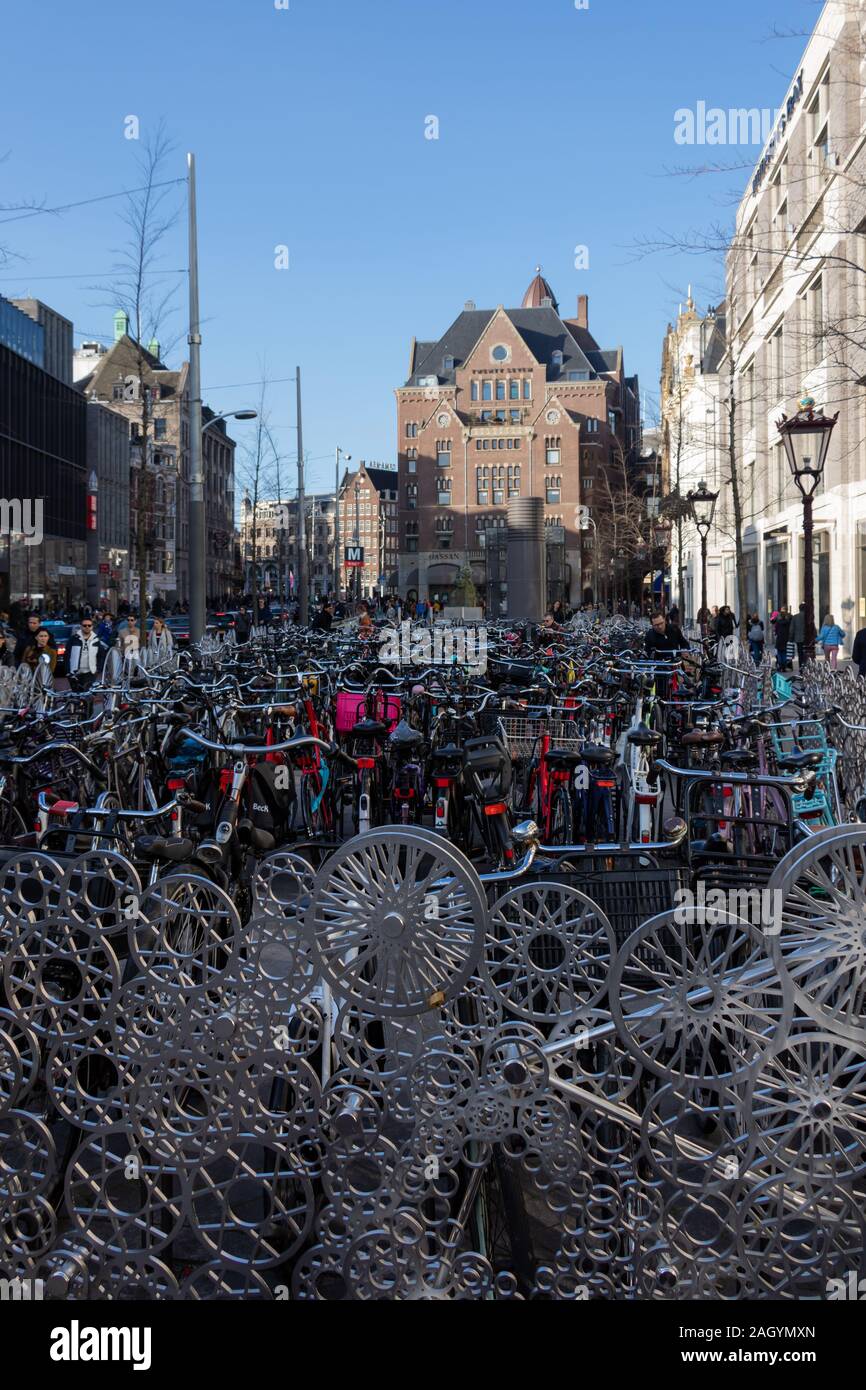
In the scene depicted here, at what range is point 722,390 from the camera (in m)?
47.5

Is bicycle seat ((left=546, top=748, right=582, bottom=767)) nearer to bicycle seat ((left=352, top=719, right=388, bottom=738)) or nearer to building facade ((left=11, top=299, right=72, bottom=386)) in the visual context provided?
bicycle seat ((left=352, top=719, right=388, bottom=738))

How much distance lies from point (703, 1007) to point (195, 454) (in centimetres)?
1958

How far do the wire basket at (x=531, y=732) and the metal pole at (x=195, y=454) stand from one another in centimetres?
1257

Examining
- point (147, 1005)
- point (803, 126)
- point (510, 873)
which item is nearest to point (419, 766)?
point (510, 873)

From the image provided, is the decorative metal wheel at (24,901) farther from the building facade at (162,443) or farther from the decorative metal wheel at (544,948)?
the building facade at (162,443)

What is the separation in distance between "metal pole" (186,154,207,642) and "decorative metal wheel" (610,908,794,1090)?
18348 mm

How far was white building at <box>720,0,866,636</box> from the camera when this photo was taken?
24.3 metres

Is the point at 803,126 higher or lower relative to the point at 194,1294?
higher

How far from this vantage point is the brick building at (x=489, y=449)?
102500 mm

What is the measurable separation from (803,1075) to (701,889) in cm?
106

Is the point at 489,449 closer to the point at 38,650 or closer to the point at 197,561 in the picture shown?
the point at 197,561

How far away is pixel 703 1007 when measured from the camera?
266 centimetres

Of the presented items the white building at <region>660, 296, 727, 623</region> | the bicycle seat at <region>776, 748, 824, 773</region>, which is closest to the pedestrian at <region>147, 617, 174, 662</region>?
the bicycle seat at <region>776, 748, 824, 773</region>
